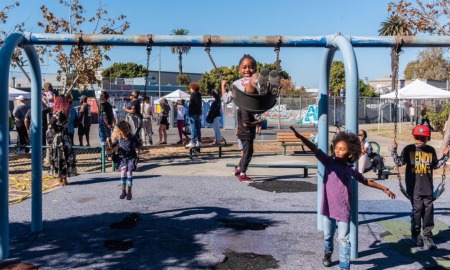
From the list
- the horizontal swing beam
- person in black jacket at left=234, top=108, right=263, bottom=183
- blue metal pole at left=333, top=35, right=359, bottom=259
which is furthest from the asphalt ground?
the horizontal swing beam

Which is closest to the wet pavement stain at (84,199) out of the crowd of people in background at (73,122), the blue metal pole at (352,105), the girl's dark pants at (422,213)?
the crowd of people in background at (73,122)

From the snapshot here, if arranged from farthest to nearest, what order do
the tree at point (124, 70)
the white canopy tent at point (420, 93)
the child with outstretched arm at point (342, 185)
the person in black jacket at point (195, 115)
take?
the tree at point (124, 70) < the white canopy tent at point (420, 93) < the person in black jacket at point (195, 115) < the child with outstretched arm at point (342, 185)

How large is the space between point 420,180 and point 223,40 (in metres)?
2.74

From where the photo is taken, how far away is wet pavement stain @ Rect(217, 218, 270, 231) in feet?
20.7

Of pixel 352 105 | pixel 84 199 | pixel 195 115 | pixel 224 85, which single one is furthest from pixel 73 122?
pixel 352 105

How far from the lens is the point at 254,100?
5270 mm

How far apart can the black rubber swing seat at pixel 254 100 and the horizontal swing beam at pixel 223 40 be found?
749mm

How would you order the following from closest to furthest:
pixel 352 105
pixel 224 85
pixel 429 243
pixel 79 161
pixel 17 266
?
pixel 17 266
pixel 352 105
pixel 429 243
pixel 224 85
pixel 79 161

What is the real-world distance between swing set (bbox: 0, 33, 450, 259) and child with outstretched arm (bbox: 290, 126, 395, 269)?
1.12ft

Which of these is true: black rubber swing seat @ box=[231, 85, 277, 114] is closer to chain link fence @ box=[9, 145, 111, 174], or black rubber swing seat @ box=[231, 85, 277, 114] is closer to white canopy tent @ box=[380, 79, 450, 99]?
chain link fence @ box=[9, 145, 111, 174]

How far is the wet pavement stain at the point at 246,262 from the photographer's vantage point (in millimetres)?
4863

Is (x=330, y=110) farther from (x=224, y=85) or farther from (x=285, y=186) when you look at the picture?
(x=224, y=85)

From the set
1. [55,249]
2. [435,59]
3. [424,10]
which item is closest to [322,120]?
[55,249]

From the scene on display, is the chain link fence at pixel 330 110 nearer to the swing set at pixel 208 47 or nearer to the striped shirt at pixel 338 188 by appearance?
the swing set at pixel 208 47
